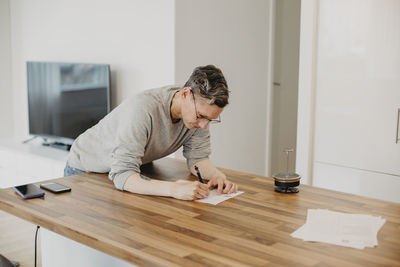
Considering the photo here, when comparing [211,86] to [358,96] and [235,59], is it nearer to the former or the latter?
[358,96]

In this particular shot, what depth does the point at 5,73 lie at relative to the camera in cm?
543

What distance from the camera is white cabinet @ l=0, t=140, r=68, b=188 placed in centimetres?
448

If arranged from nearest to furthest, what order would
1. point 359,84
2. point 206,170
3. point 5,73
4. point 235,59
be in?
point 206,170
point 359,84
point 235,59
point 5,73

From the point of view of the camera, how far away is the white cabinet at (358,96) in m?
3.00

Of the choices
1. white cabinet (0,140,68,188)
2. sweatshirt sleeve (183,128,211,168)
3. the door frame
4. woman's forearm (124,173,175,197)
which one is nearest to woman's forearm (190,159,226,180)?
sweatshirt sleeve (183,128,211,168)

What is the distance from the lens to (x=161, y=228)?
5.43ft

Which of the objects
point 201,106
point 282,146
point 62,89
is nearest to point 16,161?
point 62,89

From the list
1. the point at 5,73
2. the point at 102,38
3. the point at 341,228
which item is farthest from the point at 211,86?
the point at 5,73

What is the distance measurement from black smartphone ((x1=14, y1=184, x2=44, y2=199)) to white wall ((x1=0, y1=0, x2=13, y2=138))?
3651 millimetres

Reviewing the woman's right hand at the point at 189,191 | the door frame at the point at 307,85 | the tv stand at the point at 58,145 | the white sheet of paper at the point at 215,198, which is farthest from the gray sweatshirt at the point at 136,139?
the tv stand at the point at 58,145

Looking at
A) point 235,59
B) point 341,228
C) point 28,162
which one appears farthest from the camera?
point 28,162

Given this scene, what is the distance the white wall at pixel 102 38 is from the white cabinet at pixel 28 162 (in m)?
0.51

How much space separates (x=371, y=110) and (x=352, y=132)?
190 millimetres

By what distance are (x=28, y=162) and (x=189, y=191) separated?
10.4 ft
